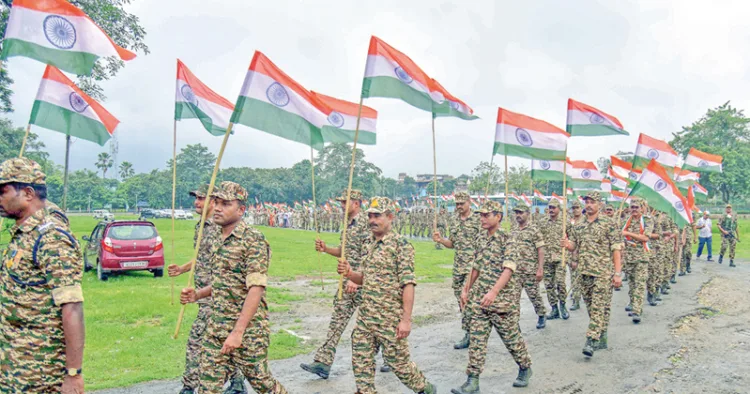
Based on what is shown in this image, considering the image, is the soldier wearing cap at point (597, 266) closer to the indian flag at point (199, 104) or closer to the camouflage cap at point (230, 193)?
the camouflage cap at point (230, 193)

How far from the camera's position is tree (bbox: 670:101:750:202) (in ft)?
111

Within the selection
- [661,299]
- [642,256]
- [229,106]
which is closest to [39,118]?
[229,106]

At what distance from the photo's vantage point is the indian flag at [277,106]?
5270 millimetres

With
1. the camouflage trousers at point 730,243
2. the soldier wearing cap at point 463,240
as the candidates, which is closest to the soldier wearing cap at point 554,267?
the soldier wearing cap at point 463,240

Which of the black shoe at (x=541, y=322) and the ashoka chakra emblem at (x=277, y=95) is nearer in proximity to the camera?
the ashoka chakra emblem at (x=277, y=95)

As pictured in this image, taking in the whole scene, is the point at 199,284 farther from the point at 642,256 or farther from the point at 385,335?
the point at 642,256

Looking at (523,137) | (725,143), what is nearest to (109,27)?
(523,137)

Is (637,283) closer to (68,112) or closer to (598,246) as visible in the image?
(598,246)

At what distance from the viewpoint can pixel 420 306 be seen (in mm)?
10258

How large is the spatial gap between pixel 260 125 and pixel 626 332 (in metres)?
6.58

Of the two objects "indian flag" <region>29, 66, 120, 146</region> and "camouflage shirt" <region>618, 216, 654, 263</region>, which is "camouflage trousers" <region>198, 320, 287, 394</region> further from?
"camouflage shirt" <region>618, 216, 654, 263</region>

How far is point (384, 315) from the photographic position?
174 inches

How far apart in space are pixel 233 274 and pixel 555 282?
7.40 metres

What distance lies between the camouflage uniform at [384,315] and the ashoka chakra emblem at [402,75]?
258cm
